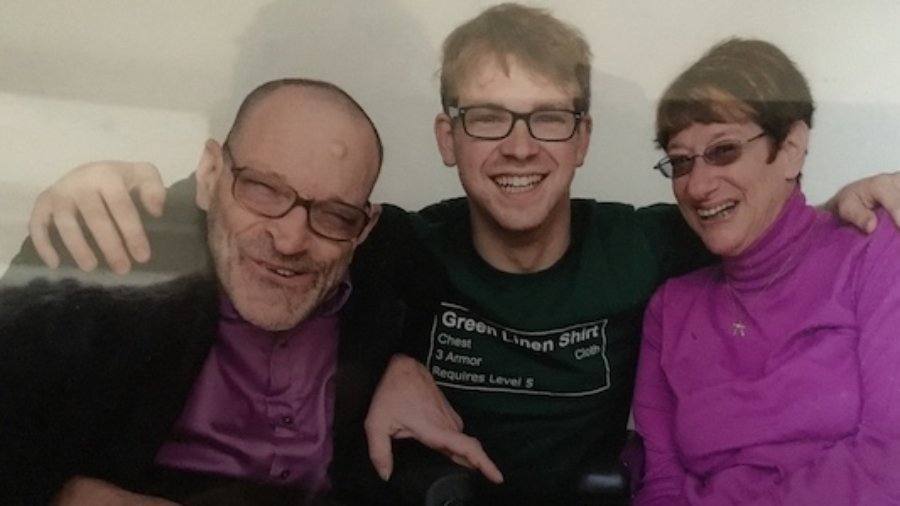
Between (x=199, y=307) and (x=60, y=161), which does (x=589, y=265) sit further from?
(x=60, y=161)

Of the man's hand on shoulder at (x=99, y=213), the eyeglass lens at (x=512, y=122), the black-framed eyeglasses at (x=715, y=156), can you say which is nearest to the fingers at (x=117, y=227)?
the man's hand on shoulder at (x=99, y=213)

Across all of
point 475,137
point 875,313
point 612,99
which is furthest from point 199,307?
point 875,313

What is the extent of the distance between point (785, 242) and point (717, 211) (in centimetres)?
6

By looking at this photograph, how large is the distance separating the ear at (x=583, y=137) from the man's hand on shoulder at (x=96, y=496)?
402mm

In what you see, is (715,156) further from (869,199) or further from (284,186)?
(284,186)

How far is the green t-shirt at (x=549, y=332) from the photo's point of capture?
0.81 meters

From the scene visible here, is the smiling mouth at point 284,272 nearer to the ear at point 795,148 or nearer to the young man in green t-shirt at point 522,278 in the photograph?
the young man in green t-shirt at point 522,278

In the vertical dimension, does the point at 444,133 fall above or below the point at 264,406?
above

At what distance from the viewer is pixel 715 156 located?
80 centimetres

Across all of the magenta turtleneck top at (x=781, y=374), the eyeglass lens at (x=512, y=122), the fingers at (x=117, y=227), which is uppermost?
the eyeglass lens at (x=512, y=122)

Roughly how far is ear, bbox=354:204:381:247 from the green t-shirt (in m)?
0.03

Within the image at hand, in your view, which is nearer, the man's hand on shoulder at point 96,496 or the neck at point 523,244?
the man's hand on shoulder at point 96,496

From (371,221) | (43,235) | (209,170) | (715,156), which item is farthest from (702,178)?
(43,235)

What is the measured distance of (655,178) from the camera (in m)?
0.81
